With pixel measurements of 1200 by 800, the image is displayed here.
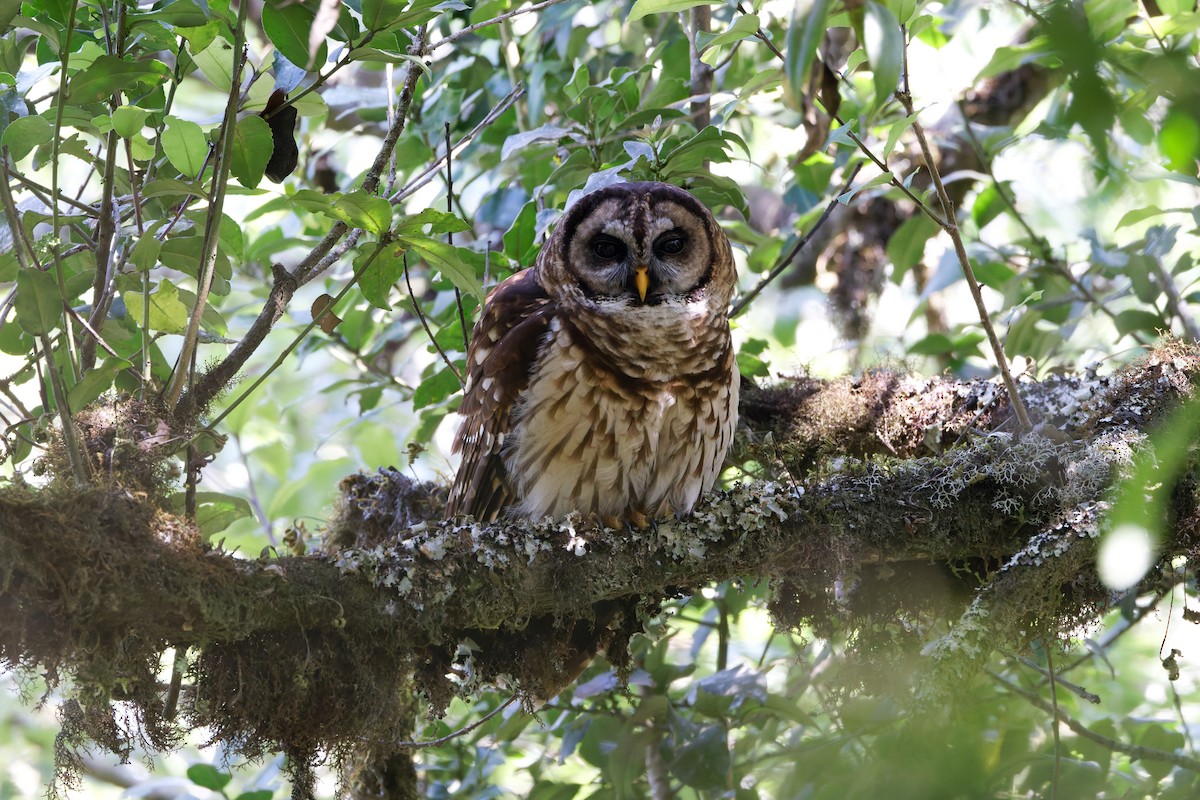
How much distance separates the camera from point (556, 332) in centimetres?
309

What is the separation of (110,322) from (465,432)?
1088mm

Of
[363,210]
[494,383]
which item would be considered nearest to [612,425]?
[494,383]

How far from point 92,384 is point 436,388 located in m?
1.42

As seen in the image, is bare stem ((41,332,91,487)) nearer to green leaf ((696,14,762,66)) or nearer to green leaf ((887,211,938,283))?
green leaf ((696,14,762,66))

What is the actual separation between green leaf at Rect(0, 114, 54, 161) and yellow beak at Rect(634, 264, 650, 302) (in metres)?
1.62

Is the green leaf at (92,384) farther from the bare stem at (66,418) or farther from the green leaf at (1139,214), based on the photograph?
the green leaf at (1139,214)

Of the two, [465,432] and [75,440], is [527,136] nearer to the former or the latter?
[465,432]

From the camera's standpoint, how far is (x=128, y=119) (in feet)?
6.86

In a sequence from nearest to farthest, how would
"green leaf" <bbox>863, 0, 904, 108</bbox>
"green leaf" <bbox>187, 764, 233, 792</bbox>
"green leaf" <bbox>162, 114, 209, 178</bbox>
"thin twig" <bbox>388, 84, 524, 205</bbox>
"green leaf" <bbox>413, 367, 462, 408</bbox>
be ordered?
"green leaf" <bbox>863, 0, 904, 108</bbox> < "green leaf" <bbox>162, 114, 209, 178</bbox> < "thin twig" <bbox>388, 84, 524, 205</bbox> < "green leaf" <bbox>187, 764, 233, 792</bbox> < "green leaf" <bbox>413, 367, 462, 408</bbox>

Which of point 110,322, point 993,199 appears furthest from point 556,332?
point 993,199

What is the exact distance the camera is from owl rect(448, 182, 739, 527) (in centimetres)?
305

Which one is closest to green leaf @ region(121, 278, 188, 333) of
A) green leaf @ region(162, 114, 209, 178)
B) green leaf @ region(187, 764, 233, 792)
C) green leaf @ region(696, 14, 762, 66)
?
green leaf @ region(162, 114, 209, 178)

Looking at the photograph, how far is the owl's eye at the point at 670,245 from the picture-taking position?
10.7ft

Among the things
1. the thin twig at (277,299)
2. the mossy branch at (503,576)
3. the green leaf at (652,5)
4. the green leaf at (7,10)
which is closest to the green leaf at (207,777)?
the mossy branch at (503,576)
